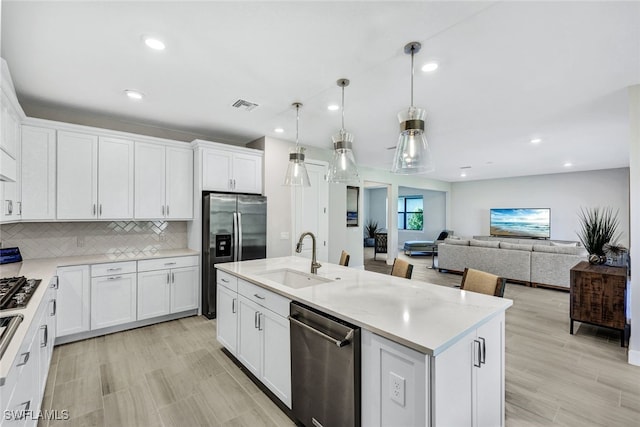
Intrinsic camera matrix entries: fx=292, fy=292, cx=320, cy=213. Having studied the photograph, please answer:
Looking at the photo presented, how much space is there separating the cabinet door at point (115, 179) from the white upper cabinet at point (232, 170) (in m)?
0.89

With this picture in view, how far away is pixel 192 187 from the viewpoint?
418cm

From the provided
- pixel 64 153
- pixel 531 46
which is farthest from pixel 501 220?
pixel 64 153

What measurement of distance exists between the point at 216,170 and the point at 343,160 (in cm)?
236

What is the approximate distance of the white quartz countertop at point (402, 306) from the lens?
4.38ft

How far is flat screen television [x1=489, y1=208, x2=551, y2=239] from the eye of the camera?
346 inches

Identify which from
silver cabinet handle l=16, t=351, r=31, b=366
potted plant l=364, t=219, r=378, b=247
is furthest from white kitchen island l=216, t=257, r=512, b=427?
potted plant l=364, t=219, r=378, b=247

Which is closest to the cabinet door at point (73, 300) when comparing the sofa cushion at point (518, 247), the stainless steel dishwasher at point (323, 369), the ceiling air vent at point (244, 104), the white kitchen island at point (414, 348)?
the white kitchen island at point (414, 348)

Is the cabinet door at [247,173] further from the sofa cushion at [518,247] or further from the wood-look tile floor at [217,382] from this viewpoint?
the sofa cushion at [518,247]

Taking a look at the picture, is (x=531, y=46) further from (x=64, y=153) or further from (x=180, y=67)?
(x=64, y=153)

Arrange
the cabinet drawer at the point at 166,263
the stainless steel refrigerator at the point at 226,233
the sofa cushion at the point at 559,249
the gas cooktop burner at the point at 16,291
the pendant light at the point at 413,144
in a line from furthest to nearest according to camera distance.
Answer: the sofa cushion at the point at 559,249
the stainless steel refrigerator at the point at 226,233
the cabinet drawer at the point at 166,263
the pendant light at the point at 413,144
the gas cooktop burner at the point at 16,291

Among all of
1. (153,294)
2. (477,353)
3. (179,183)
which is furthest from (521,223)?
(153,294)

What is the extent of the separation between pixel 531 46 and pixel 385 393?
2.51 m

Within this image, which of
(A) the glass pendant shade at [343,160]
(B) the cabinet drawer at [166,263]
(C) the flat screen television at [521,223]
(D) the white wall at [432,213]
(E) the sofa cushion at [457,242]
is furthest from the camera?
(D) the white wall at [432,213]

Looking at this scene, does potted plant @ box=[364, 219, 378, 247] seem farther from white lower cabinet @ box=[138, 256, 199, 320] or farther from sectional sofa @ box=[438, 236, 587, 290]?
white lower cabinet @ box=[138, 256, 199, 320]
